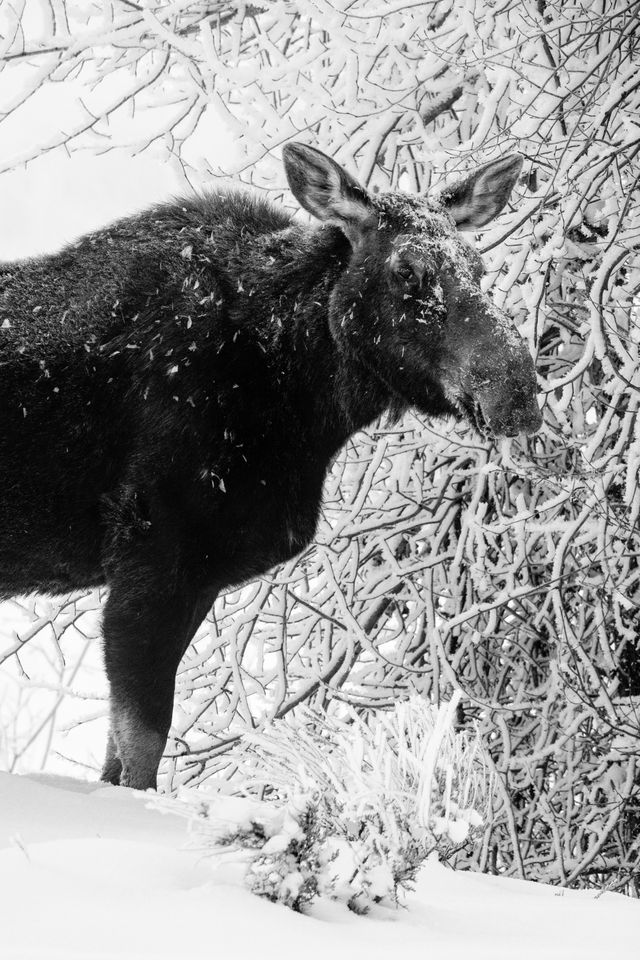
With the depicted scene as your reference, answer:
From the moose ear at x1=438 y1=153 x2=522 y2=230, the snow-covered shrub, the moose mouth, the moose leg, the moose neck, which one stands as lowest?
the snow-covered shrub

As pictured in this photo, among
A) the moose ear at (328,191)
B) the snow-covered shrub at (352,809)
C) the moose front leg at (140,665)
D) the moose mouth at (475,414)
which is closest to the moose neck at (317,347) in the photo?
the moose ear at (328,191)

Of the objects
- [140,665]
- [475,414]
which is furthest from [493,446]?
[140,665]

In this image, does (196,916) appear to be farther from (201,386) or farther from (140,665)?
(201,386)

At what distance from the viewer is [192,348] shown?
452cm

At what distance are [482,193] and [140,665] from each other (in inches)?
95.0

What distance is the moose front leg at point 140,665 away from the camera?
4281mm

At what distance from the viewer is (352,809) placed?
101 inches

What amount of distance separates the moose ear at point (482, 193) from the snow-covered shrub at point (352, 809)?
274 cm

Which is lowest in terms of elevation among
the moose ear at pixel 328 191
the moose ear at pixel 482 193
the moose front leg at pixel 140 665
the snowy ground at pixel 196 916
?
the snowy ground at pixel 196 916

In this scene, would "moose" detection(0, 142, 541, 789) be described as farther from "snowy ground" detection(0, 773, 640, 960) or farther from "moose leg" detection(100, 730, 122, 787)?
"snowy ground" detection(0, 773, 640, 960)

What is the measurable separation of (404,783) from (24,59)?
184 inches

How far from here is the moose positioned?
4.34 metres

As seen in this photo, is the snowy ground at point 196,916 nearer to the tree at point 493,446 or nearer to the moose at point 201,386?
the moose at point 201,386

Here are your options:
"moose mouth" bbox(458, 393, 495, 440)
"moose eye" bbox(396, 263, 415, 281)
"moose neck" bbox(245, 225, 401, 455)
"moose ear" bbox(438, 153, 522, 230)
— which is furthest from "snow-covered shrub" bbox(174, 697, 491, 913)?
"moose ear" bbox(438, 153, 522, 230)
